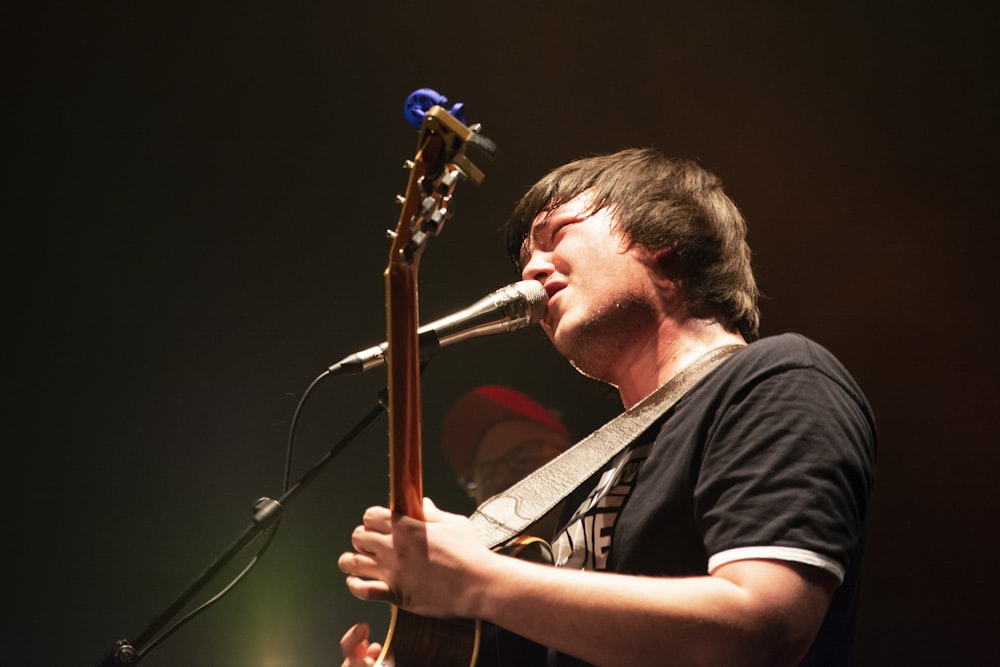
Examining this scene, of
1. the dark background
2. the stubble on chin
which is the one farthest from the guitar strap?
the dark background

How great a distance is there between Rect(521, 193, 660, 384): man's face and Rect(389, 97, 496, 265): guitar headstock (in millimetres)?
587

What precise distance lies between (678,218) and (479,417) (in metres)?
1.37

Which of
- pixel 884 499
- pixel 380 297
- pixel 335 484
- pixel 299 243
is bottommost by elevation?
pixel 884 499

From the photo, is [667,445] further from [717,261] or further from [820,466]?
[717,261]

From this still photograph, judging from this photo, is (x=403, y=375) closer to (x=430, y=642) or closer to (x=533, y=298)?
(x=430, y=642)

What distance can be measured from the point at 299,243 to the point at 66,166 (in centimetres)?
72

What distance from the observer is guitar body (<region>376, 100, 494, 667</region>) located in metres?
1.23

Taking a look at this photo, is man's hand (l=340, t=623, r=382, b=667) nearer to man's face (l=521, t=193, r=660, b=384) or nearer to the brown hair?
man's face (l=521, t=193, r=660, b=384)

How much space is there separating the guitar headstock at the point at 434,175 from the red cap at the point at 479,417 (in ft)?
6.02

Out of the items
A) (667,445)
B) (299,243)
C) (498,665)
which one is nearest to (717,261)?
(667,445)

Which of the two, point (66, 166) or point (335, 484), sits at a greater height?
point (66, 166)

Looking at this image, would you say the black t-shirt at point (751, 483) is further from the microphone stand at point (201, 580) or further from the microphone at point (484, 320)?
the microphone stand at point (201, 580)

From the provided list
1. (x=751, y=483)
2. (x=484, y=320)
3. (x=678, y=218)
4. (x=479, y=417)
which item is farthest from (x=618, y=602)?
(x=479, y=417)

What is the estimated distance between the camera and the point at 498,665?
133cm
